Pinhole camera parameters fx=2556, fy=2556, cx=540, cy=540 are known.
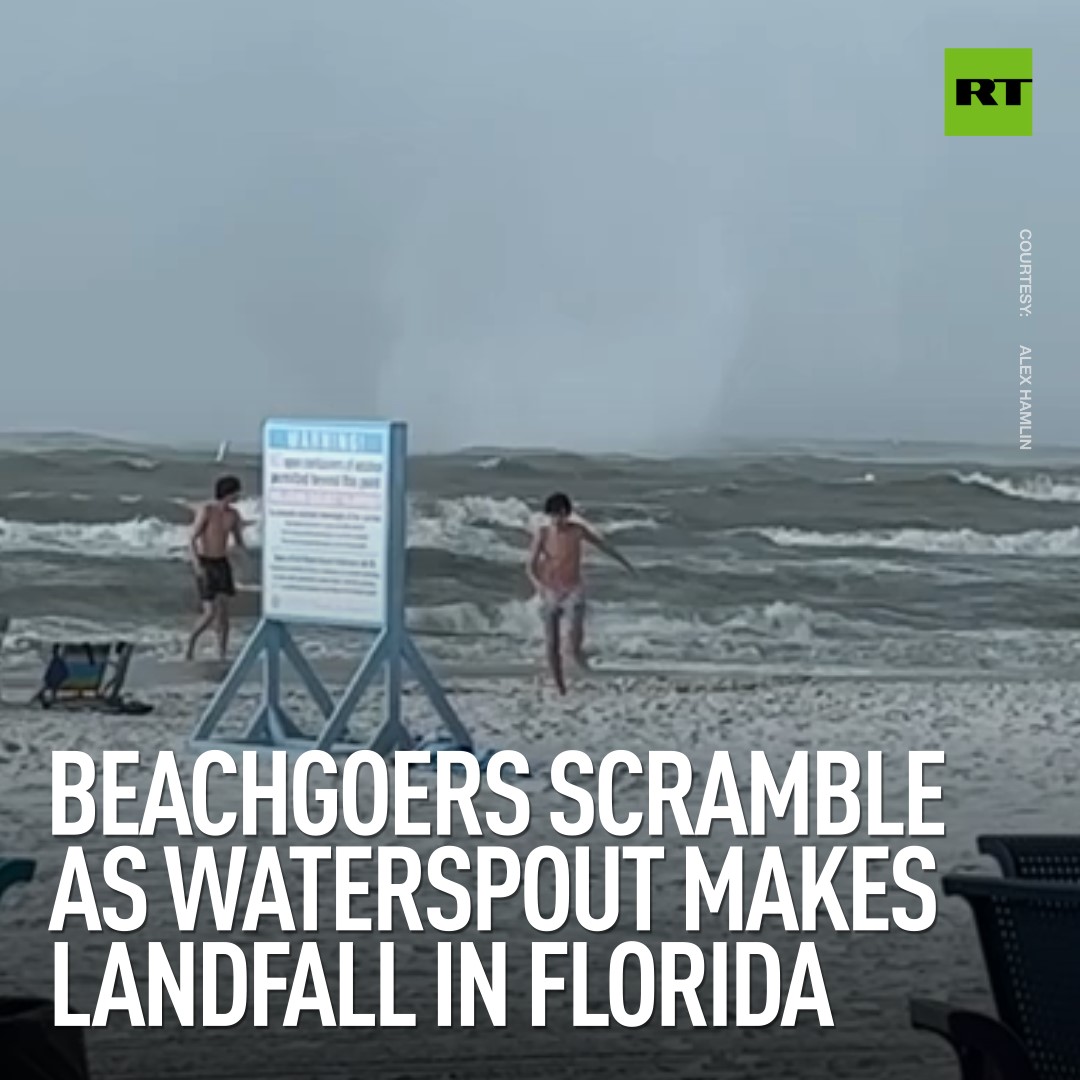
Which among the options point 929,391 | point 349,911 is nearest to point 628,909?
point 349,911

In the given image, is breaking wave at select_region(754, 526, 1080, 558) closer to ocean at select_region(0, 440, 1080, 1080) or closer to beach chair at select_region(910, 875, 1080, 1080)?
ocean at select_region(0, 440, 1080, 1080)

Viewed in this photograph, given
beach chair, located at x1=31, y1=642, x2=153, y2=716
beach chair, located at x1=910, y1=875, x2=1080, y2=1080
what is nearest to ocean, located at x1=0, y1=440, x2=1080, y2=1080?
beach chair, located at x1=31, y1=642, x2=153, y2=716

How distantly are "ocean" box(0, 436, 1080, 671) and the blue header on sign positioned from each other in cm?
223

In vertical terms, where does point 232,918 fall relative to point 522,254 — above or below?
below

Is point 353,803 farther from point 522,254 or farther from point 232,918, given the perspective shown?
point 522,254

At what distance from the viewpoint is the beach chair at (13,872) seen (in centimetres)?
256

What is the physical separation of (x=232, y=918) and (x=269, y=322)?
13.4ft

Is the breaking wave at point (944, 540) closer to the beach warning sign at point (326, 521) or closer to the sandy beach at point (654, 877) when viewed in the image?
the sandy beach at point (654, 877)

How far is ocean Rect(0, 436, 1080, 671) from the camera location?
9656mm

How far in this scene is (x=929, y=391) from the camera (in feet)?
29.5

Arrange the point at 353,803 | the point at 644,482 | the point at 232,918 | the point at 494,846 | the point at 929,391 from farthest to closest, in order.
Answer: the point at 644,482 < the point at 929,391 < the point at 353,803 < the point at 494,846 < the point at 232,918

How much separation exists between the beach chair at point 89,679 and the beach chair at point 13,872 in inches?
259

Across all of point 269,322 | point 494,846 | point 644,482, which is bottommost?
point 494,846

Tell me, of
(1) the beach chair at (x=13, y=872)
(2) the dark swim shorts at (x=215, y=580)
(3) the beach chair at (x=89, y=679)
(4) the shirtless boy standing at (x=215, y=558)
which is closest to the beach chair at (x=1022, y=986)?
(1) the beach chair at (x=13, y=872)
